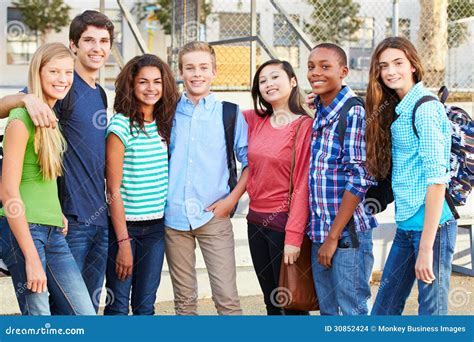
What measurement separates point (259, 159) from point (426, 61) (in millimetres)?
6228

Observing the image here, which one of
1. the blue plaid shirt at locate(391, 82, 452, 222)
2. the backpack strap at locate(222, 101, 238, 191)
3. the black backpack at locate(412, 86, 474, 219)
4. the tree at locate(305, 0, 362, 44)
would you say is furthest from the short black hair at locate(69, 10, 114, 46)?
the tree at locate(305, 0, 362, 44)

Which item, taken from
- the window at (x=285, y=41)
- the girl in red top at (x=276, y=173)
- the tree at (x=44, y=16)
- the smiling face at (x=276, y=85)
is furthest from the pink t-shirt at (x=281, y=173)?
the tree at (x=44, y=16)

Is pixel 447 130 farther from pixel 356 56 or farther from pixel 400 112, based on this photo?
pixel 356 56

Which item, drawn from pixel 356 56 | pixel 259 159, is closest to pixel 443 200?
pixel 259 159

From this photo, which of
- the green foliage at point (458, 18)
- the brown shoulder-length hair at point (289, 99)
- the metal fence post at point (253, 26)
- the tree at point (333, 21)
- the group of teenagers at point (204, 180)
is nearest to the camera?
the group of teenagers at point (204, 180)

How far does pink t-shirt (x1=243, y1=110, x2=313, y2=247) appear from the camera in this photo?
10.7ft

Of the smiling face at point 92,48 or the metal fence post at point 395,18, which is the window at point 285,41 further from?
the smiling face at point 92,48

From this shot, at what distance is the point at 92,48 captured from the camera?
3289 mm

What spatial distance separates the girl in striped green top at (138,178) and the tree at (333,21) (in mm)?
6620

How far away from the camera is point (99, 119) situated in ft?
10.7

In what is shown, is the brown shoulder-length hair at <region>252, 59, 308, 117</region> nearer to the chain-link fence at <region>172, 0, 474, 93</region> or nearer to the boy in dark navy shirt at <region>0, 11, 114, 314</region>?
the boy in dark navy shirt at <region>0, 11, 114, 314</region>

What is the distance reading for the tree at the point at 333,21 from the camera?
10.1 metres

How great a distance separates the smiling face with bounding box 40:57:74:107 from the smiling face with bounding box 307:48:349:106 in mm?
974
